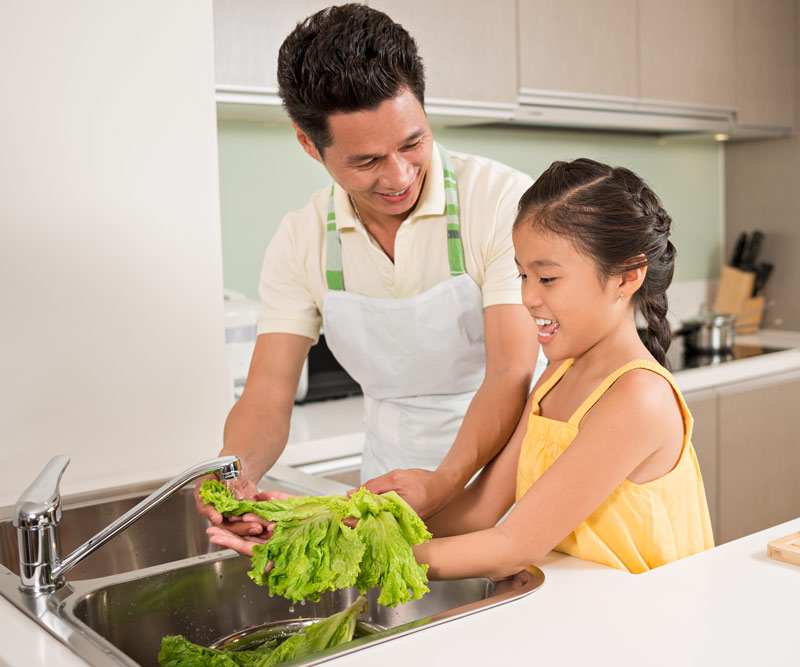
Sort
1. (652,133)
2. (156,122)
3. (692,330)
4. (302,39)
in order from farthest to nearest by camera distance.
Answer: (652,133)
(692,330)
(156,122)
(302,39)

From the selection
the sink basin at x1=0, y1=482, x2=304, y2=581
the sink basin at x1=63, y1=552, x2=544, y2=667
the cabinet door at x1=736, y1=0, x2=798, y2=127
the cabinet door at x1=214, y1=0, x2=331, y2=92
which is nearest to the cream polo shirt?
the sink basin at x1=0, y1=482, x2=304, y2=581

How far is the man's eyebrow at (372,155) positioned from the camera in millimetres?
1281

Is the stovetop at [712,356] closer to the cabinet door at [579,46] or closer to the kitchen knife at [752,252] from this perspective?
the kitchen knife at [752,252]

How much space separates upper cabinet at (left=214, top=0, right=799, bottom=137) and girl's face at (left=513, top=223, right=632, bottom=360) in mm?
1249

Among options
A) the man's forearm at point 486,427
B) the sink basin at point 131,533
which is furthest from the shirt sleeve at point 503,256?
the sink basin at point 131,533

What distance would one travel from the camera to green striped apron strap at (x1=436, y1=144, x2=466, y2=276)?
1.49 m

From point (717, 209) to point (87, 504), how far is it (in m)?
3.19

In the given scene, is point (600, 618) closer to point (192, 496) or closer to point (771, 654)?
point (771, 654)

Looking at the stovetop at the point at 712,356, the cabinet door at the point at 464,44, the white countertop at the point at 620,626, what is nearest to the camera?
the white countertop at the point at 620,626

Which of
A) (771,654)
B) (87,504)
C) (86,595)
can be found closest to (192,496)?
(87,504)

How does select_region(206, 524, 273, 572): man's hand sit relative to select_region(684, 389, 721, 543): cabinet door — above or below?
above

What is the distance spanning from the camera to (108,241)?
161 cm

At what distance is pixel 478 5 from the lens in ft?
8.26

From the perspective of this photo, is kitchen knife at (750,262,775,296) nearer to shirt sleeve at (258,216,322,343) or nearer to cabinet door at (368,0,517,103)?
cabinet door at (368,0,517,103)
